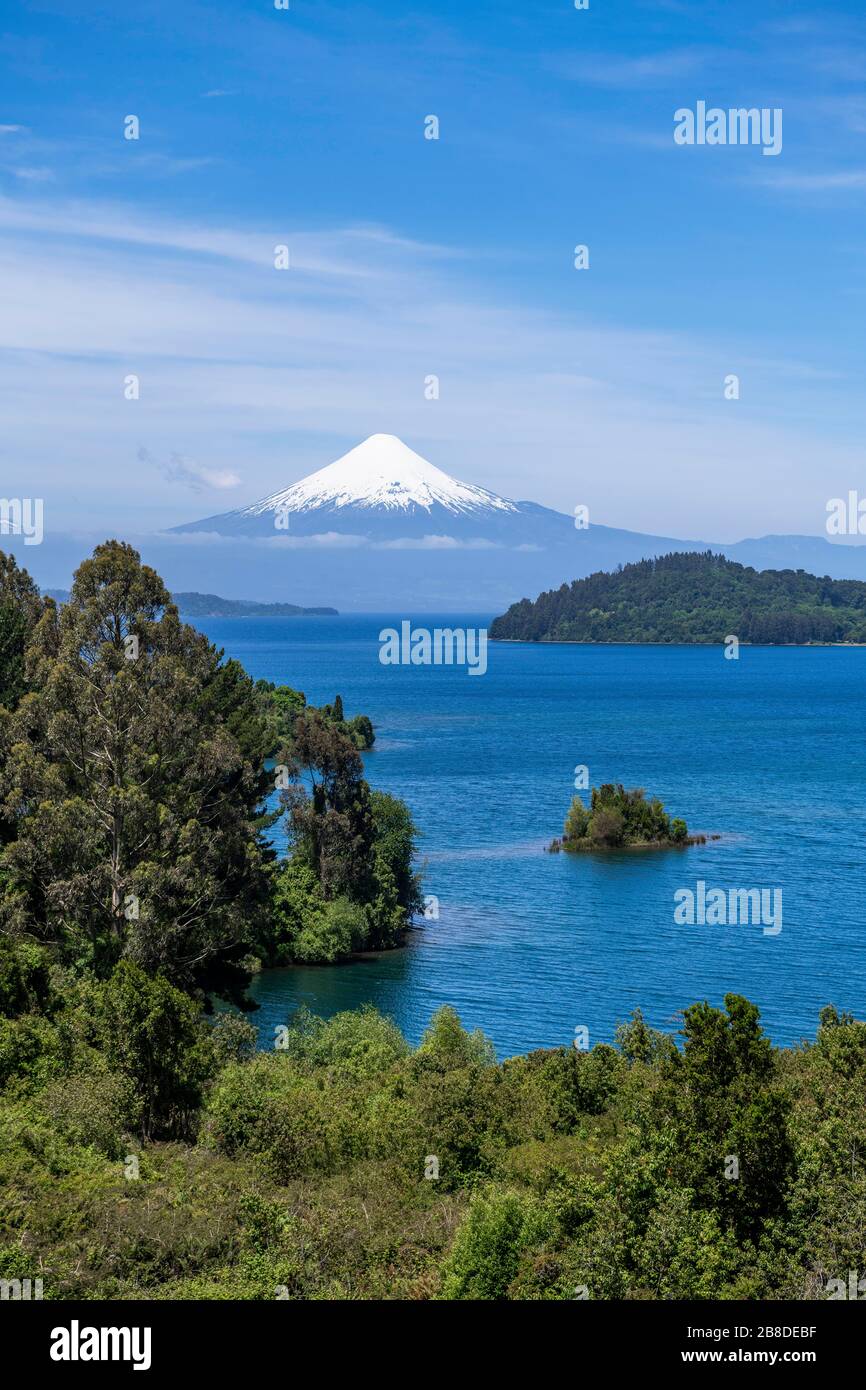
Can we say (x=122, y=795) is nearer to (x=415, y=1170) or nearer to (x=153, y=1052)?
(x=153, y=1052)

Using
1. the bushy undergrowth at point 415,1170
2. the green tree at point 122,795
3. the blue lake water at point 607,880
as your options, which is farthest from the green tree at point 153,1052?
the blue lake water at point 607,880

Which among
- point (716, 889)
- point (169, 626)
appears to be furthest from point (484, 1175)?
point (716, 889)

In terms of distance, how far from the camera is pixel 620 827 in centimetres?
6850

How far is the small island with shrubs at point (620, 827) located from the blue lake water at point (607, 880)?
175 cm

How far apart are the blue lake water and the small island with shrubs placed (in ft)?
5.73

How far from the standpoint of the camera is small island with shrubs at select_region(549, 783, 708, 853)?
223ft

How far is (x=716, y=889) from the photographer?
57906mm

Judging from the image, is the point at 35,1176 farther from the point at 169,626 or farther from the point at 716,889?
the point at 716,889

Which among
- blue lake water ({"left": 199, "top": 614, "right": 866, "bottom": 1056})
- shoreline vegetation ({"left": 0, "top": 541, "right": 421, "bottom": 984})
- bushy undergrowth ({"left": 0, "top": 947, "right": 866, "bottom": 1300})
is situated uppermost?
shoreline vegetation ({"left": 0, "top": 541, "right": 421, "bottom": 984})

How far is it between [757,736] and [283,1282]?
342 feet

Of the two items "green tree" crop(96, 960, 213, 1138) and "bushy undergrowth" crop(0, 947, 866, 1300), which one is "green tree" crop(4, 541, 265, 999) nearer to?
"bushy undergrowth" crop(0, 947, 866, 1300)

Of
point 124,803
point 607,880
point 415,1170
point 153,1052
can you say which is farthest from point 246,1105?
→ point 607,880

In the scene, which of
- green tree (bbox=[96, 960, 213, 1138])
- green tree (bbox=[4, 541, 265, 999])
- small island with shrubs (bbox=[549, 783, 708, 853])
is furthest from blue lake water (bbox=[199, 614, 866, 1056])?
green tree (bbox=[96, 960, 213, 1138])
